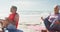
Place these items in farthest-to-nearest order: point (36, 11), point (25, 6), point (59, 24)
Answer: point (25, 6)
point (36, 11)
point (59, 24)

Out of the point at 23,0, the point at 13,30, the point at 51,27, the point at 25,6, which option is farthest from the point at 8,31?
the point at 23,0

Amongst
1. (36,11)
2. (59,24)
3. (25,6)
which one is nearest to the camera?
(59,24)

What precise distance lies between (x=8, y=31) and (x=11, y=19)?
0.97 feet

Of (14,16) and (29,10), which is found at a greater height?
(14,16)

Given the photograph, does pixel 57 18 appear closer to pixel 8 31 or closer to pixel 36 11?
pixel 8 31

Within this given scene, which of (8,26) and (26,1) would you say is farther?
(26,1)

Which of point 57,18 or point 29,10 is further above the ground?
point 57,18

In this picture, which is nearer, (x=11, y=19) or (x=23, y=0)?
(x=11, y=19)

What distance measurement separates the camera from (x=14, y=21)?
16.9ft

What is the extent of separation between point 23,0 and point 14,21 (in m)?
12.8

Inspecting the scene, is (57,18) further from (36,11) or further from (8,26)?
(36,11)

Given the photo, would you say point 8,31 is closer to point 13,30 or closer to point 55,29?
point 13,30

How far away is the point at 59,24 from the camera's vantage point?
4961 mm

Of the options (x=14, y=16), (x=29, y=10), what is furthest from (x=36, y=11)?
(x=14, y=16)
